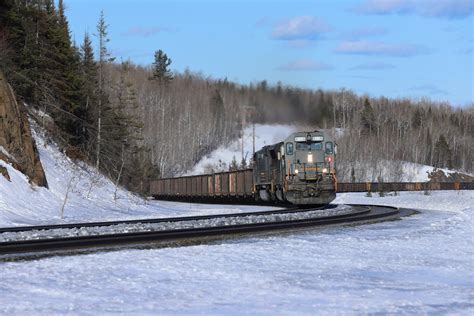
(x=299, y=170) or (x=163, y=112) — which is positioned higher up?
(x=163, y=112)

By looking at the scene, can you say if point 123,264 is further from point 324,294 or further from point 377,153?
point 377,153

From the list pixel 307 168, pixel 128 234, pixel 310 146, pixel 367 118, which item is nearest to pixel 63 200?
pixel 307 168

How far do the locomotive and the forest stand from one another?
50.5 ft

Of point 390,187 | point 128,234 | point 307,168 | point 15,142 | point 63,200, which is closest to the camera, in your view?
point 128,234

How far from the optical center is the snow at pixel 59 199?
2317 centimetres

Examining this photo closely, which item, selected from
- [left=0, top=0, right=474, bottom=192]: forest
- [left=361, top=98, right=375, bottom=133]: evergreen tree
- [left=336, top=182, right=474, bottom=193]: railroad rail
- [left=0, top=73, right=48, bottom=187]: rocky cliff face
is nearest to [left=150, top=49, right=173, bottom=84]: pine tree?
[left=0, top=0, right=474, bottom=192]: forest

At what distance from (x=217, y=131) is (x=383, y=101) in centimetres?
4401

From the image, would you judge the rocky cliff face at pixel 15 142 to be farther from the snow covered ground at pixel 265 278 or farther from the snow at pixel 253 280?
the snow at pixel 253 280

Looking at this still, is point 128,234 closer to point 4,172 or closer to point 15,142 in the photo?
point 4,172

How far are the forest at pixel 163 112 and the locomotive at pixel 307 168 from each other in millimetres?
15388

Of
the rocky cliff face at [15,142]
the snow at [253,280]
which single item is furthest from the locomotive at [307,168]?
the snow at [253,280]

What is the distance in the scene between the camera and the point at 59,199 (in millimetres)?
28531

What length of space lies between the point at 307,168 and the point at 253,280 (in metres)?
21.0

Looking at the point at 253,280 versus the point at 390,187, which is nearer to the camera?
the point at 253,280
